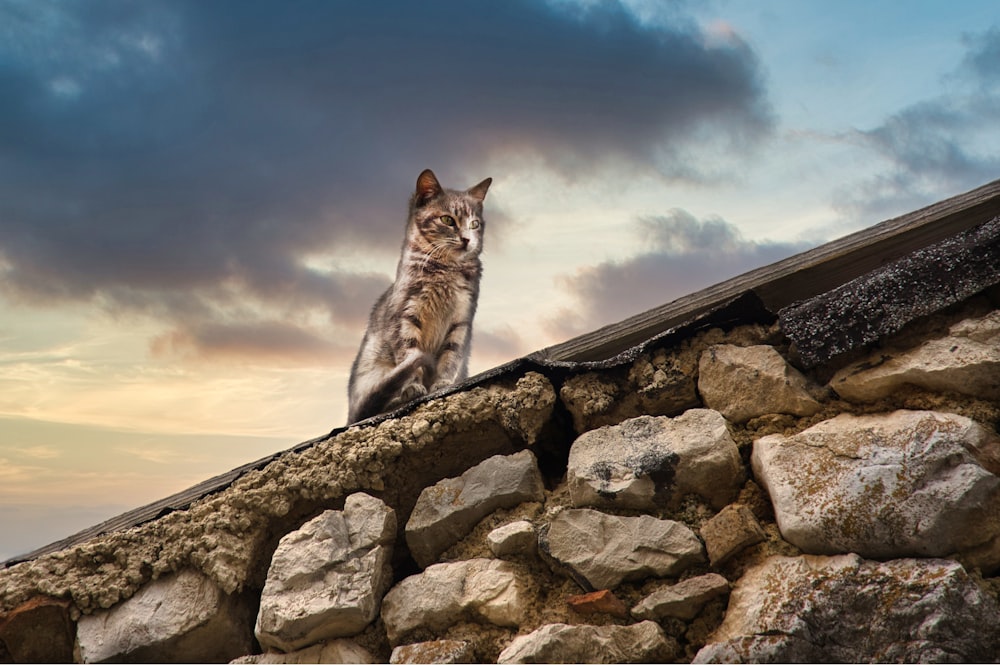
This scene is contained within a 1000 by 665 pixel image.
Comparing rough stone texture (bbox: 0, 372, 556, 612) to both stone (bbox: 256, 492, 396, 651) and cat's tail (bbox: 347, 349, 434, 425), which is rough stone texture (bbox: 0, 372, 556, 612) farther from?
cat's tail (bbox: 347, 349, 434, 425)

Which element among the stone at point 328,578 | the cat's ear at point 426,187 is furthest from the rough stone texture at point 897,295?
the cat's ear at point 426,187

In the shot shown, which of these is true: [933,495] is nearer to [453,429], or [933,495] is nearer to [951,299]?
[951,299]

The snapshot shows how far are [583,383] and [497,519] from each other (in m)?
0.65

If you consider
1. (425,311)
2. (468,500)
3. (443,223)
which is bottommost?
(468,500)

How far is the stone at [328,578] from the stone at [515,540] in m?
0.54

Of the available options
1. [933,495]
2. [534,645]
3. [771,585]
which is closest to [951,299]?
[933,495]

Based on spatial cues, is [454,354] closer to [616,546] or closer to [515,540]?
[515,540]

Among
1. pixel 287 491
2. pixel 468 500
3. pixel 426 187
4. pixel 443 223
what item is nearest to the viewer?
pixel 468 500

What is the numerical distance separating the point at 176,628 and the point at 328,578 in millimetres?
884

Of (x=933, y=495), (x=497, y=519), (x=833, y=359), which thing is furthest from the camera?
(x=497, y=519)

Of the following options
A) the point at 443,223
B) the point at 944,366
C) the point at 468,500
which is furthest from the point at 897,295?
the point at 443,223

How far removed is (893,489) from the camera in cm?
266

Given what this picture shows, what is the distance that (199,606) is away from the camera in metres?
3.81

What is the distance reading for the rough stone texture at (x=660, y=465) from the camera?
10.0 feet
